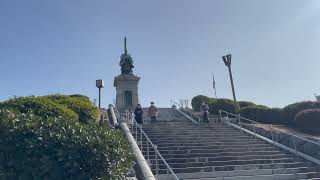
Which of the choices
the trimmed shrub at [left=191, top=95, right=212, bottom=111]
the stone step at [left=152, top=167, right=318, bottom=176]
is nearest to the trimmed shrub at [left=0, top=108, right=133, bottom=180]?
the stone step at [left=152, top=167, right=318, bottom=176]

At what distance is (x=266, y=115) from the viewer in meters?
23.7

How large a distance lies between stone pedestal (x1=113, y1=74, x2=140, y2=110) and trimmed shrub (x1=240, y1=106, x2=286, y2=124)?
31.9ft

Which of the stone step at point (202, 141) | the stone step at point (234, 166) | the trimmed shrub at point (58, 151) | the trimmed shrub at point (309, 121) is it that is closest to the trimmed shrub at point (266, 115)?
the trimmed shrub at point (309, 121)

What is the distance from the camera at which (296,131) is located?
66.9ft

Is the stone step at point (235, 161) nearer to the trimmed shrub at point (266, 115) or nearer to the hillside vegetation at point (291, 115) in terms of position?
the hillside vegetation at point (291, 115)

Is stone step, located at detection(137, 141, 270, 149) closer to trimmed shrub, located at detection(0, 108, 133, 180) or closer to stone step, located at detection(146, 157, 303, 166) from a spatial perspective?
stone step, located at detection(146, 157, 303, 166)

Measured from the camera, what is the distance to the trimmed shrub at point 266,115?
23.5m

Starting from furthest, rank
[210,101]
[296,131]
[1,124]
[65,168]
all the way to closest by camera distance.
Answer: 1. [210,101]
2. [296,131]
3. [1,124]
4. [65,168]

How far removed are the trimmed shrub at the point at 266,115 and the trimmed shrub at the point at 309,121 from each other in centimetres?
212

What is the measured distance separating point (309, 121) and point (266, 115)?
137 inches

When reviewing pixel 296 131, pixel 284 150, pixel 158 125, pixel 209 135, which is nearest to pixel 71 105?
pixel 158 125

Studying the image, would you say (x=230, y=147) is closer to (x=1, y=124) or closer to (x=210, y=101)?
(x=1, y=124)

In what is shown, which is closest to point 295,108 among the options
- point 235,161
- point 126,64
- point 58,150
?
point 235,161

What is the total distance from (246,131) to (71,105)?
7780 mm
